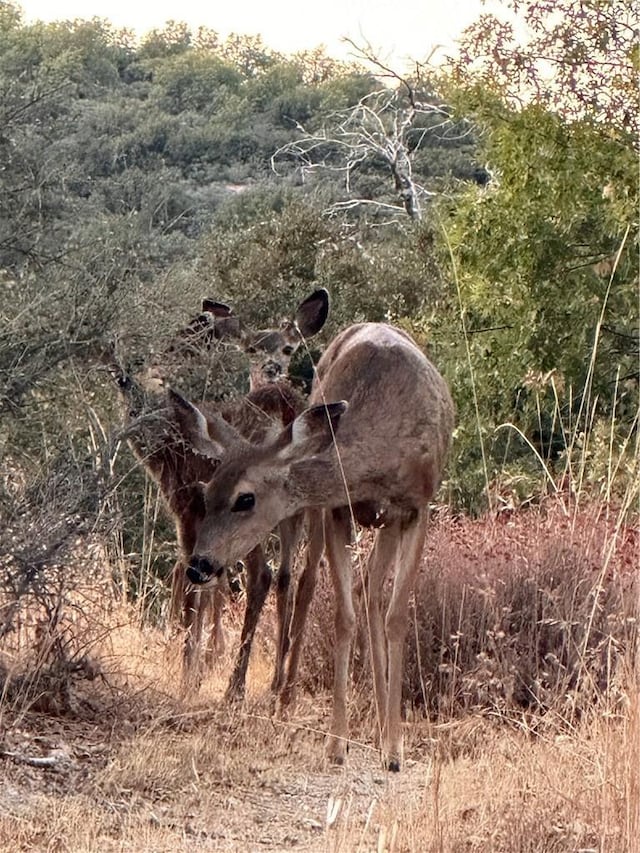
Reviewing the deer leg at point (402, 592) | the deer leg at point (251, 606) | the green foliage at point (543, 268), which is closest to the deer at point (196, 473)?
the deer leg at point (251, 606)

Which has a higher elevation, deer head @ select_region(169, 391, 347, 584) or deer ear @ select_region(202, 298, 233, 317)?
deer ear @ select_region(202, 298, 233, 317)

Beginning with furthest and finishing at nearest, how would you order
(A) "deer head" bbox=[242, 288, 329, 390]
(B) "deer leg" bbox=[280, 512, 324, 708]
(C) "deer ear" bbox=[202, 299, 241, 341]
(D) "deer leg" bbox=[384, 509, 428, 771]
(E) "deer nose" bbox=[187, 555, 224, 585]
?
(A) "deer head" bbox=[242, 288, 329, 390] < (C) "deer ear" bbox=[202, 299, 241, 341] < (B) "deer leg" bbox=[280, 512, 324, 708] < (D) "deer leg" bbox=[384, 509, 428, 771] < (E) "deer nose" bbox=[187, 555, 224, 585]

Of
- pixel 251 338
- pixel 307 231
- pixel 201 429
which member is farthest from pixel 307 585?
pixel 307 231

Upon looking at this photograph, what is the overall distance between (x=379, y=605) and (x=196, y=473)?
135 cm

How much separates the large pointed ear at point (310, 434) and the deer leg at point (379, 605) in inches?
29.4

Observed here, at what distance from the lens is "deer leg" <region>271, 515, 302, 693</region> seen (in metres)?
9.94

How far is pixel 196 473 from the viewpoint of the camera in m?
9.63

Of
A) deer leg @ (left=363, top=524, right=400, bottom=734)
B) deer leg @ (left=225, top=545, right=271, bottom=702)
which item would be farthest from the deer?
deer leg @ (left=363, top=524, right=400, bottom=734)

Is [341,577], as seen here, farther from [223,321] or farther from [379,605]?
[223,321]

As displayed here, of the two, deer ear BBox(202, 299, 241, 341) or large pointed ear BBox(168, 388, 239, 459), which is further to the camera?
deer ear BBox(202, 299, 241, 341)

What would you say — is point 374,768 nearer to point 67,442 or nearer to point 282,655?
point 282,655

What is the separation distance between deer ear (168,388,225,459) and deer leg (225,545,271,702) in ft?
4.49

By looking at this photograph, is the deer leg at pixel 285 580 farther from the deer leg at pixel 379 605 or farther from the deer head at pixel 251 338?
the deer head at pixel 251 338

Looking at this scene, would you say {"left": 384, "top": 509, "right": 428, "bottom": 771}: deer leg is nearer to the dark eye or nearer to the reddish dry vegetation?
the reddish dry vegetation
